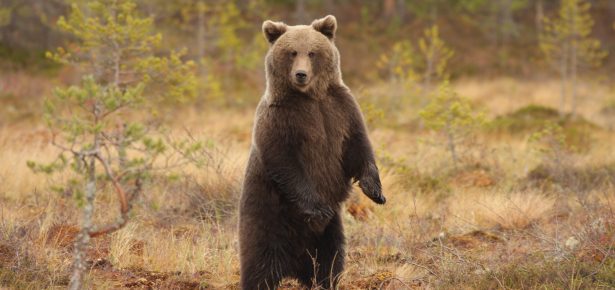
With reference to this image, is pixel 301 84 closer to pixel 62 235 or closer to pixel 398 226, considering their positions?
pixel 398 226

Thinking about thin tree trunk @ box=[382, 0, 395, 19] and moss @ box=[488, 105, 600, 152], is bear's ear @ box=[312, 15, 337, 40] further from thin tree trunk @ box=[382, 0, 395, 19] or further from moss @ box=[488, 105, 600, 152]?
thin tree trunk @ box=[382, 0, 395, 19]

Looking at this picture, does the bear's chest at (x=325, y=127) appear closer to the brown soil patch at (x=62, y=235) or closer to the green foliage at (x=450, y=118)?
the brown soil patch at (x=62, y=235)

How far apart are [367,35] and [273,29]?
97.0 ft

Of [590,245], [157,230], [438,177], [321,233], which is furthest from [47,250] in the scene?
[438,177]

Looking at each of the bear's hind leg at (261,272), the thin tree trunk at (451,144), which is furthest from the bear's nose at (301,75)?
the thin tree trunk at (451,144)

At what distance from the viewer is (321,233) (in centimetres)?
463

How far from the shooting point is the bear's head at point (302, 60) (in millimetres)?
4406

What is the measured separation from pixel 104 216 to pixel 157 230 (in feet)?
2.28

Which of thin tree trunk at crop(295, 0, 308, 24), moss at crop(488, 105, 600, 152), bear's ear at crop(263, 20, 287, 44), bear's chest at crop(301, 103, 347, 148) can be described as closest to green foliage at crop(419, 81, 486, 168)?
moss at crop(488, 105, 600, 152)

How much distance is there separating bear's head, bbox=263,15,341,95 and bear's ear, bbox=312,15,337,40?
32 millimetres

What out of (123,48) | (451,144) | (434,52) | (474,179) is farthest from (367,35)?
(123,48)

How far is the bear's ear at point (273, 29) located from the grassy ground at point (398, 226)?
172 cm

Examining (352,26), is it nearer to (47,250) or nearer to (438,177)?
(438,177)

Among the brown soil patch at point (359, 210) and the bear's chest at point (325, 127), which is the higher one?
the bear's chest at point (325, 127)
